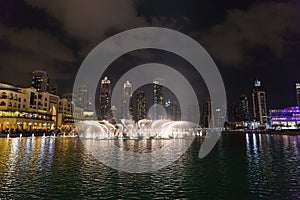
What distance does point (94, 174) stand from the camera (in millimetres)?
21562

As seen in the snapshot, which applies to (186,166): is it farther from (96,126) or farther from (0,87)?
(0,87)

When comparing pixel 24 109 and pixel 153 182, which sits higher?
pixel 24 109

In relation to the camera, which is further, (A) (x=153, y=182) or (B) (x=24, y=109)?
(B) (x=24, y=109)

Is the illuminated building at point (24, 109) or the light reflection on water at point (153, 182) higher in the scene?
the illuminated building at point (24, 109)

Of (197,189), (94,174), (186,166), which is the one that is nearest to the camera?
(197,189)

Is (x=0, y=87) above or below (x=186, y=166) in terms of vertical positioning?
above

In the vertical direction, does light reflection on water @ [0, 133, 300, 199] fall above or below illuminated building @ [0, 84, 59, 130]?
below

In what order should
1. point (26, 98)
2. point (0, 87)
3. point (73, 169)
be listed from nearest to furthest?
point (73, 169)
point (0, 87)
point (26, 98)

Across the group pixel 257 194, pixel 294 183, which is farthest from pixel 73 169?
pixel 294 183

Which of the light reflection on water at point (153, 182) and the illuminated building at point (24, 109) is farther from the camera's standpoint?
the illuminated building at point (24, 109)

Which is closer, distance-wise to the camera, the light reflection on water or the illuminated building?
the light reflection on water

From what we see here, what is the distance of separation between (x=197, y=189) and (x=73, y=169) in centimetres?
1237

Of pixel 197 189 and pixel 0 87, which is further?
pixel 0 87

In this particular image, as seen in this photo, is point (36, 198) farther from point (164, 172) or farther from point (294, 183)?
point (294, 183)
